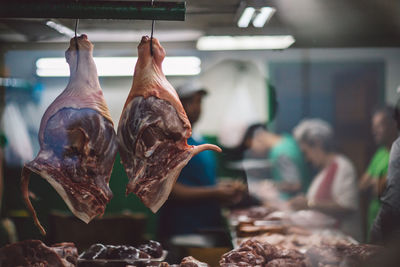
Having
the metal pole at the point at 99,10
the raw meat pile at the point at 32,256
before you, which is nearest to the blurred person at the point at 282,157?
the metal pole at the point at 99,10

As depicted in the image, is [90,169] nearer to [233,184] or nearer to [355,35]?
[233,184]

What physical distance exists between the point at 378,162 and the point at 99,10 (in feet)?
6.36

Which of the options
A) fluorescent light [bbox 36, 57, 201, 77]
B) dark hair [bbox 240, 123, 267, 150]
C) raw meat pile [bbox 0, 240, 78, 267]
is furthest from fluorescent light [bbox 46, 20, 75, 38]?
dark hair [bbox 240, 123, 267, 150]

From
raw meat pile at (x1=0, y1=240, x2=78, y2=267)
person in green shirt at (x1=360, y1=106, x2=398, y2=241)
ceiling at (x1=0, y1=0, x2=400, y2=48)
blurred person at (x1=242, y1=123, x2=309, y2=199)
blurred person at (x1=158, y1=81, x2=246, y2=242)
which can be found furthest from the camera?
blurred person at (x1=242, y1=123, x2=309, y2=199)

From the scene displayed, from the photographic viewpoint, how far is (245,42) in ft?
8.87

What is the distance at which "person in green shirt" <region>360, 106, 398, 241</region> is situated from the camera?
2.75 meters

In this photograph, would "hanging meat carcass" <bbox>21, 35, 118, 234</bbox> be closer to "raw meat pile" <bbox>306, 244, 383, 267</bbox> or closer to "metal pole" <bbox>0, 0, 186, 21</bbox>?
"metal pole" <bbox>0, 0, 186, 21</bbox>

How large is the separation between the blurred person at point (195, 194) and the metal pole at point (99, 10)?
61 cm

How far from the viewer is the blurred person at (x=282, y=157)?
313cm

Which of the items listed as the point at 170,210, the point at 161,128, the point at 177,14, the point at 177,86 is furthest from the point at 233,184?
the point at 177,14

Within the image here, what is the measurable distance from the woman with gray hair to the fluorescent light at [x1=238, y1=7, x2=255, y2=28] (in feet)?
3.06

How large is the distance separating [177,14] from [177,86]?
1.87 feet

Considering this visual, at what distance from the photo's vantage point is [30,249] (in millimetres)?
2137

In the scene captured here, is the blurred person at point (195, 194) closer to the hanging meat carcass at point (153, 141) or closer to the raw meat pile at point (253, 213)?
the raw meat pile at point (253, 213)
